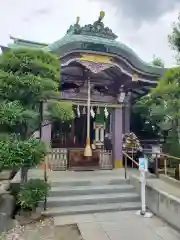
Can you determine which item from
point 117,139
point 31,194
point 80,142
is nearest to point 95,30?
point 117,139

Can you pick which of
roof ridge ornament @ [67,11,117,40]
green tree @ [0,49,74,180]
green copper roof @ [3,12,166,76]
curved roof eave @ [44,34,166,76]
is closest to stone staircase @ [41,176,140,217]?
green tree @ [0,49,74,180]

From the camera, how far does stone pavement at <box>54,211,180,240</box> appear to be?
4480 millimetres

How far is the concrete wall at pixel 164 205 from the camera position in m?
4.91

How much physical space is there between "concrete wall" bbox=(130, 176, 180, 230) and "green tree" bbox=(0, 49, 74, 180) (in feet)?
8.67

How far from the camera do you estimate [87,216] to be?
5379 mm

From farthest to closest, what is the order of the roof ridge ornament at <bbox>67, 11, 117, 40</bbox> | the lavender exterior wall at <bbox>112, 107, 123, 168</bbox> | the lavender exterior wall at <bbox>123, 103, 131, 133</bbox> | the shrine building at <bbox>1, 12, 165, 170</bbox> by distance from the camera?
the lavender exterior wall at <bbox>123, 103, 131, 133</bbox> → the lavender exterior wall at <bbox>112, 107, 123, 168</bbox> → the roof ridge ornament at <bbox>67, 11, 117, 40</bbox> → the shrine building at <bbox>1, 12, 165, 170</bbox>

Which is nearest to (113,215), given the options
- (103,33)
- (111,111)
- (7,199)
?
(7,199)

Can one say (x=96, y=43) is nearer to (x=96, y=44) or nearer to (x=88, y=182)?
(x=96, y=44)

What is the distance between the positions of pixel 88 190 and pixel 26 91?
2907 millimetres

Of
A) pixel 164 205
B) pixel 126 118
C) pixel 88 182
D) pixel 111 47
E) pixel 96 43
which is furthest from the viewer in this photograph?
pixel 126 118

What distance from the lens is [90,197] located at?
6031 millimetres

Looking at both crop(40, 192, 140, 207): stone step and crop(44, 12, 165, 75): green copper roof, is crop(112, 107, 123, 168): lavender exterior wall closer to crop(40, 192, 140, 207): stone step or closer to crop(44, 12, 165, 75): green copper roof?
crop(44, 12, 165, 75): green copper roof

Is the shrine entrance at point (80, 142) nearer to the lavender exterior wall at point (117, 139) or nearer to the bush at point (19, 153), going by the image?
the lavender exterior wall at point (117, 139)

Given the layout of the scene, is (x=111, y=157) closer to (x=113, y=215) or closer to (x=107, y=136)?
(x=107, y=136)
